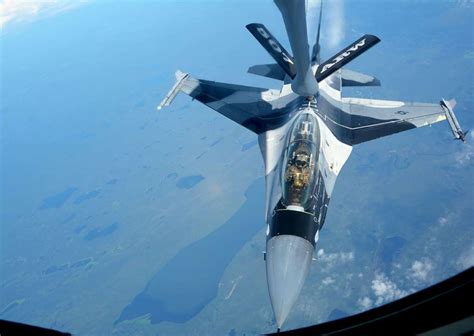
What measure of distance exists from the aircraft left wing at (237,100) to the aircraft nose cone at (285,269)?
9269mm

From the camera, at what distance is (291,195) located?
1481cm

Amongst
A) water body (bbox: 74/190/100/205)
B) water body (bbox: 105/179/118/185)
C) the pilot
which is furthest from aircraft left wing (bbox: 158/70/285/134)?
water body (bbox: 74/190/100/205)

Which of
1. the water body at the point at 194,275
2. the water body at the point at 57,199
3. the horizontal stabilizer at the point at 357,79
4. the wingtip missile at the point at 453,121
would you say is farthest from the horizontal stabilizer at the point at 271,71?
the water body at the point at 57,199

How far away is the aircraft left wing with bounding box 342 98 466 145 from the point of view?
67.9 feet

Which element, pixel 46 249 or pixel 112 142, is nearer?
pixel 46 249

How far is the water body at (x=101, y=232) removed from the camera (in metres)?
96.6

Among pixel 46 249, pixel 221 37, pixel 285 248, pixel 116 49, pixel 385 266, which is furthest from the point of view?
pixel 116 49

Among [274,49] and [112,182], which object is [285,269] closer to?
[274,49]

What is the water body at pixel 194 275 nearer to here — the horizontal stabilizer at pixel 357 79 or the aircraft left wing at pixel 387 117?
the horizontal stabilizer at pixel 357 79

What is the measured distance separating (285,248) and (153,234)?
81.5m

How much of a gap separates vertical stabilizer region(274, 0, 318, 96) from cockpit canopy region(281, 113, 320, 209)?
2000 mm

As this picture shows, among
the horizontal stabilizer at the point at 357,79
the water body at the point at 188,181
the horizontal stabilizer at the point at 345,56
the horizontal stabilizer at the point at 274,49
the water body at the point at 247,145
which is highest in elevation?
the horizontal stabilizer at the point at 274,49

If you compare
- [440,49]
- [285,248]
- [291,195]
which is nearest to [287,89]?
[291,195]

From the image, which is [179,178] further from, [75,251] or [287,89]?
[287,89]
